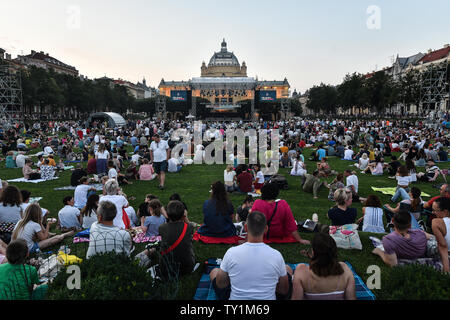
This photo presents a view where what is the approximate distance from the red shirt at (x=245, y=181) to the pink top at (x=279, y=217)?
14.7 ft

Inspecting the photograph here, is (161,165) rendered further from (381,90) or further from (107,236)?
(381,90)

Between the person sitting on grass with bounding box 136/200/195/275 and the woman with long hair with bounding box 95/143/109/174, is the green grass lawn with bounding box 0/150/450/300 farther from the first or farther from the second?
the woman with long hair with bounding box 95/143/109/174

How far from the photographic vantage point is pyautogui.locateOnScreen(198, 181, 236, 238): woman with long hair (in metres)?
5.31

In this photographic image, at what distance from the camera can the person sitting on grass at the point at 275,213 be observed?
5.05 metres

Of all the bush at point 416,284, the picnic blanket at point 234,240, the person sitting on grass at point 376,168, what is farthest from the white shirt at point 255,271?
the person sitting on grass at point 376,168

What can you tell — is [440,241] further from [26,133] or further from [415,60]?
[415,60]

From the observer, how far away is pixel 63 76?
6406cm

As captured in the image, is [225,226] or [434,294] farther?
[225,226]

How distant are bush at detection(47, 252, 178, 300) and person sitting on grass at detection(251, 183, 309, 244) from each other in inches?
92.2

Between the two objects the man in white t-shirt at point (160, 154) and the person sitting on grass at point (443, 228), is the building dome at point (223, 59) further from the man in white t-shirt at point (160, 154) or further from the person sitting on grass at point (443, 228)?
the person sitting on grass at point (443, 228)

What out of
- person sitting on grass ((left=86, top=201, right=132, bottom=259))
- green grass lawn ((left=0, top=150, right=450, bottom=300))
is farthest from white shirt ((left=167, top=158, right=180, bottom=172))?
person sitting on grass ((left=86, top=201, right=132, bottom=259))

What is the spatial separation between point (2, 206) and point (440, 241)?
Answer: 7.12 metres

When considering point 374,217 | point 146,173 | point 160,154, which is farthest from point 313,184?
point 146,173
